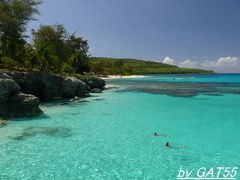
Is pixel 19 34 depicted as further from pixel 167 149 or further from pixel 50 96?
pixel 167 149

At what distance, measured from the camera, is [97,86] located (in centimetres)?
7069

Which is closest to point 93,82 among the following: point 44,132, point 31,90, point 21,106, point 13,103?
point 31,90

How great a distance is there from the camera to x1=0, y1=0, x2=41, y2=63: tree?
48.8m

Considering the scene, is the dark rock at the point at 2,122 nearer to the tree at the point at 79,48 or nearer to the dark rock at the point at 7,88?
the dark rock at the point at 7,88

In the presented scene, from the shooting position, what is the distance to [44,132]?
2414 cm

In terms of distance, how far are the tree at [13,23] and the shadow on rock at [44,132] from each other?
2960 centimetres

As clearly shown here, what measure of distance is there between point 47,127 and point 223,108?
27400 mm

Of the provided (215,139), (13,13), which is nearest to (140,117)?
(215,139)

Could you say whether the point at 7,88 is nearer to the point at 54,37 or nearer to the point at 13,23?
the point at 13,23

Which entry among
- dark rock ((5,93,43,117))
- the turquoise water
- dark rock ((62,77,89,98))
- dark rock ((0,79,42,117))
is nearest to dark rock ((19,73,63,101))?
dark rock ((62,77,89,98))

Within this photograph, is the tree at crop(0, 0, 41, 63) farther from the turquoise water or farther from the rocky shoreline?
the turquoise water

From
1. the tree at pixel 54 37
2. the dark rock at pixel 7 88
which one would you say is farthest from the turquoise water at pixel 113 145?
the tree at pixel 54 37

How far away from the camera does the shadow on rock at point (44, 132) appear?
74.5 ft

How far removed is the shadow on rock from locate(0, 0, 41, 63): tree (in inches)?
1166
